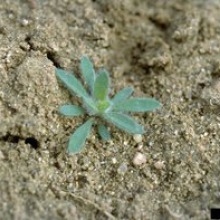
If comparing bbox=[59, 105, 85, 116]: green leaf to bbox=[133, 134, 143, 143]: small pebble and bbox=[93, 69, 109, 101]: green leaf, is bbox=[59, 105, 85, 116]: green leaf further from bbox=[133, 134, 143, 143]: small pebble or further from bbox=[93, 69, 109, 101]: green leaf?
bbox=[133, 134, 143, 143]: small pebble

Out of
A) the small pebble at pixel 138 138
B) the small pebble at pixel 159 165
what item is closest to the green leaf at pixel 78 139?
the small pebble at pixel 138 138

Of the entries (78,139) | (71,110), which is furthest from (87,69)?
(78,139)

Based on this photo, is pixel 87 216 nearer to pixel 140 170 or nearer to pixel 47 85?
pixel 140 170

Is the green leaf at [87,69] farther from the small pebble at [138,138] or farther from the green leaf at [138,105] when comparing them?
the small pebble at [138,138]

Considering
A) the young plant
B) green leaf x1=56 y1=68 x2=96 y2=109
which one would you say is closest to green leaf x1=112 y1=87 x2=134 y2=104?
the young plant

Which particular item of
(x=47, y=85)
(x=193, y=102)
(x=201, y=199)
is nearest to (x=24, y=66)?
(x=47, y=85)

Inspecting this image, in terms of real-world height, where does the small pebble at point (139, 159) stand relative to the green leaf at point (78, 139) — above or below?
below

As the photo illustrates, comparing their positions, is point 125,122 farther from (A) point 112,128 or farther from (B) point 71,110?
(B) point 71,110
